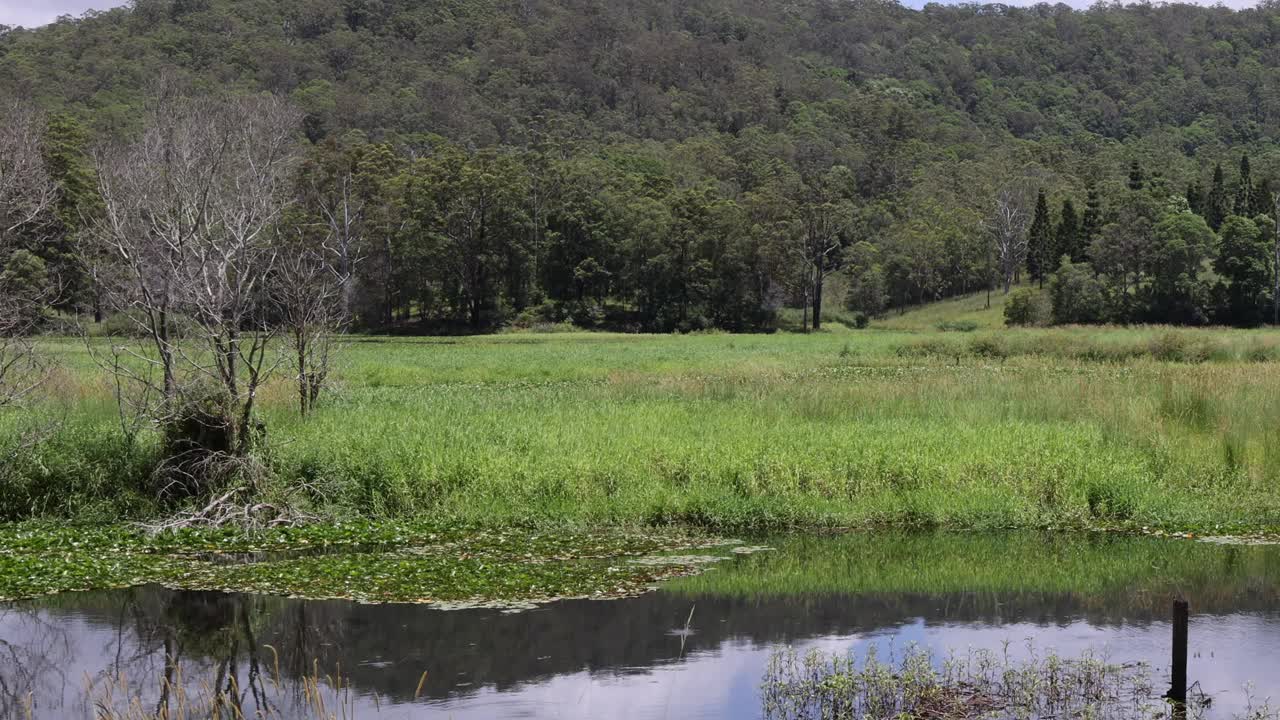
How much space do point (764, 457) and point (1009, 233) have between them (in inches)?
3611

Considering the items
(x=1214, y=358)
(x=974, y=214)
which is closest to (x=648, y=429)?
(x=1214, y=358)

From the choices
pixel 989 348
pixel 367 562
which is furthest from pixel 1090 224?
pixel 367 562

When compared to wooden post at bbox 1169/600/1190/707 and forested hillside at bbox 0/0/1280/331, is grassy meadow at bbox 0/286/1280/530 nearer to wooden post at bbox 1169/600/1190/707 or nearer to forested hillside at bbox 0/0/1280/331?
wooden post at bbox 1169/600/1190/707

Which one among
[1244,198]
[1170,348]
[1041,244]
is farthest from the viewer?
[1244,198]

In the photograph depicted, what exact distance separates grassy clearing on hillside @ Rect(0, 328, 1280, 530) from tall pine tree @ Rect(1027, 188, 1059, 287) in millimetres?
71581

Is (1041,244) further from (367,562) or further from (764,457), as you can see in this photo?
(367,562)

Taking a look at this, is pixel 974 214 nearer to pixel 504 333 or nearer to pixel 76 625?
pixel 504 333

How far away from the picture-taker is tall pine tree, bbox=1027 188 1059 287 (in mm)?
95500

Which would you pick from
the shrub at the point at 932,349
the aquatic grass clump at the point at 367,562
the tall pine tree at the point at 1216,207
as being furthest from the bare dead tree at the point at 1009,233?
the aquatic grass clump at the point at 367,562

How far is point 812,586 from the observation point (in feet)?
47.5

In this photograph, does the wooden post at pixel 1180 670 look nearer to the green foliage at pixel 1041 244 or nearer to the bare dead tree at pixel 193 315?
the bare dead tree at pixel 193 315

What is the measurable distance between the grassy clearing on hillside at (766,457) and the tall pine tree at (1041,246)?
7158cm

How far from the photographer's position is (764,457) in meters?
18.8

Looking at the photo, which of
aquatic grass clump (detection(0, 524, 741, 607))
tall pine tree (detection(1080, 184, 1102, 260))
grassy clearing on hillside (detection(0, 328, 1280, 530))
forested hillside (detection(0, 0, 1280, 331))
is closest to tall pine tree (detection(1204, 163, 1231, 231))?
forested hillside (detection(0, 0, 1280, 331))
